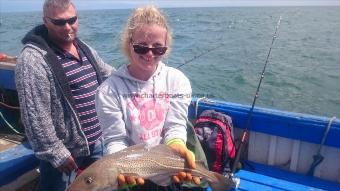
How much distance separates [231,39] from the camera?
77.6ft

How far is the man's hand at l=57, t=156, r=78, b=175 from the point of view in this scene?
3.44 metres

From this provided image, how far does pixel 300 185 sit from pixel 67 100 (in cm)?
289

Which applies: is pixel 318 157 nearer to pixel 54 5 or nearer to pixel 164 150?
pixel 164 150

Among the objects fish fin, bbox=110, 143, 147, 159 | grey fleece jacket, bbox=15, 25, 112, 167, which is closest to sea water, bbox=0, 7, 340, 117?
grey fleece jacket, bbox=15, 25, 112, 167

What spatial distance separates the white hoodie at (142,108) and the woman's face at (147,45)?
0.16 meters

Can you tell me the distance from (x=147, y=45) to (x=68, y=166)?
161cm

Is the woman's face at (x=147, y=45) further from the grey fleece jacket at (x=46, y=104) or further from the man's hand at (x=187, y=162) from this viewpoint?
the grey fleece jacket at (x=46, y=104)

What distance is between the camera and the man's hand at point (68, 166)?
3441mm

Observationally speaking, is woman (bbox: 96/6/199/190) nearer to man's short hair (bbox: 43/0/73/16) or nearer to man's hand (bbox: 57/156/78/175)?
man's hand (bbox: 57/156/78/175)

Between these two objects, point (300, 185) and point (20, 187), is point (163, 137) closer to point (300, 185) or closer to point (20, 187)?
point (300, 185)

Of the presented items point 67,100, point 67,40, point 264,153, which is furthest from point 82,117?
point 264,153

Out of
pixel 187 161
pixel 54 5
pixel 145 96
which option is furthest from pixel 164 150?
pixel 54 5

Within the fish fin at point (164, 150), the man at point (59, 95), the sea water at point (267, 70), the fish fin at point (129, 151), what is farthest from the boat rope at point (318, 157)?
the sea water at point (267, 70)

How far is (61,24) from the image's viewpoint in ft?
11.6
